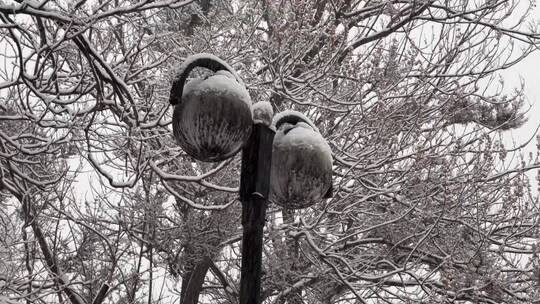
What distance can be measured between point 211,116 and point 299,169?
53 cm

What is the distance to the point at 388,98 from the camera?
8719mm

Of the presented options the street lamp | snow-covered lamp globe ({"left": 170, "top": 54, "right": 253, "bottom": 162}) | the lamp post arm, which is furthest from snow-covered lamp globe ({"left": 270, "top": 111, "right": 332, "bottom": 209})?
the lamp post arm

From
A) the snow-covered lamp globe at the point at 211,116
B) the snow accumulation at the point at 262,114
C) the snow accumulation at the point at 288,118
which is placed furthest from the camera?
the snow accumulation at the point at 288,118

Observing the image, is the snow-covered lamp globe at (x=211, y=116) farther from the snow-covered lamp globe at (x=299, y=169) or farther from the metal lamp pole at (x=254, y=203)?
the snow-covered lamp globe at (x=299, y=169)

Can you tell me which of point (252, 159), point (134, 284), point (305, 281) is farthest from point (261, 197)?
point (305, 281)

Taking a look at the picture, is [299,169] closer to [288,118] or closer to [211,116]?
[288,118]

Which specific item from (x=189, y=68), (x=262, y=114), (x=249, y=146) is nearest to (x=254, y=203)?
(x=249, y=146)

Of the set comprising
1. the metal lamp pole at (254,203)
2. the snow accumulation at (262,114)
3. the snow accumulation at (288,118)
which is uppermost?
the snow accumulation at (288,118)

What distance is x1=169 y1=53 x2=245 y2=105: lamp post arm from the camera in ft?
9.02

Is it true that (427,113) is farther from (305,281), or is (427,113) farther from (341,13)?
(305,281)

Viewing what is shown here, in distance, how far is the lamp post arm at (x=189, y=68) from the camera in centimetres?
275

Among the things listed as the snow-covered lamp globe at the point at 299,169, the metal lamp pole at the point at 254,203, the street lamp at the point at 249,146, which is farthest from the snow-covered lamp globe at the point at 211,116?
the snow-covered lamp globe at the point at 299,169

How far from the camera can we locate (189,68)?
282cm

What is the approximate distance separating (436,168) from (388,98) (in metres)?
1.52
